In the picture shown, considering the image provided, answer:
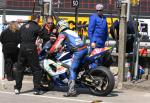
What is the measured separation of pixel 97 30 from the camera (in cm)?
1356

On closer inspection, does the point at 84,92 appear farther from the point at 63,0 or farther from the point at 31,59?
the point at 63,0

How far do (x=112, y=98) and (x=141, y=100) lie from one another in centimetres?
64

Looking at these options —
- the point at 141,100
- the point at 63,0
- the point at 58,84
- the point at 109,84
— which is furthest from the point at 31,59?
the point at 63,0

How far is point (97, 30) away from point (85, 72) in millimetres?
1648

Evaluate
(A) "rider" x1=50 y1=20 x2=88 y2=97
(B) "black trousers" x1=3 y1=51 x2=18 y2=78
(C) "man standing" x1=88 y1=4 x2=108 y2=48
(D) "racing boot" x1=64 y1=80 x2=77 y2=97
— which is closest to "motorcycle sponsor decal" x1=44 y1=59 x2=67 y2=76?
(A) "rider" x1=50 y1=20 x2=88 y2=97

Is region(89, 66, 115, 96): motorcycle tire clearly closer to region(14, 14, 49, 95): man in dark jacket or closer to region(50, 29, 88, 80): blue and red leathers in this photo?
region(50, 29, 88, 80): blue and red leathers

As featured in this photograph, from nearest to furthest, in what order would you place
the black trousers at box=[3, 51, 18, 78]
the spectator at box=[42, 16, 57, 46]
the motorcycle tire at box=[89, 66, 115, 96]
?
the motorcycle tire at box=[89, 66, 115, 96] < the spectator at box=[42, 16, 57, 46] < the black trousers at box=[3, 51, 18, 78]

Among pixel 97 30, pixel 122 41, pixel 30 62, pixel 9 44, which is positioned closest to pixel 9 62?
pixel 9 44

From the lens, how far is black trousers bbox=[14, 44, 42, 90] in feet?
40.5

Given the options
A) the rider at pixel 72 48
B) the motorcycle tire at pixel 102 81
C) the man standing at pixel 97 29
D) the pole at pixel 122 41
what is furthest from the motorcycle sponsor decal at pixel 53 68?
the pole at pixel 122 41

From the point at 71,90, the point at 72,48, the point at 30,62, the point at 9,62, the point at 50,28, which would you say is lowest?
the point at 71,90

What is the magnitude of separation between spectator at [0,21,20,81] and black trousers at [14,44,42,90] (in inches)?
94.7

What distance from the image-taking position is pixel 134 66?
14070mm

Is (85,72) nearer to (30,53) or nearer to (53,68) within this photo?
(53,68)
